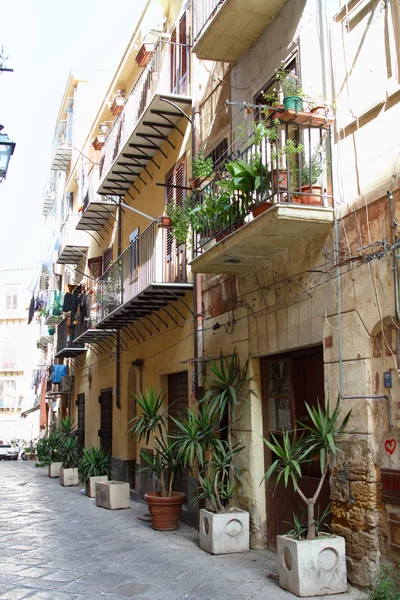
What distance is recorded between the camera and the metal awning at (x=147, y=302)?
11266 mm

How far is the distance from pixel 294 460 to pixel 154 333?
283 inches

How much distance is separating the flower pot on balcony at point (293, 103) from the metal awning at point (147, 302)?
449 centimetres

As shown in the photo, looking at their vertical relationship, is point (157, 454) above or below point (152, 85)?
below

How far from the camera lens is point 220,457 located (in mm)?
9070

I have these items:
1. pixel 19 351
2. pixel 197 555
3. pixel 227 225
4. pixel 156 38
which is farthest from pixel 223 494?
pixel 19 351

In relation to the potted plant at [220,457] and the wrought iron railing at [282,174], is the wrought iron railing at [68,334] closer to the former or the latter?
the potted plant at [220,457]

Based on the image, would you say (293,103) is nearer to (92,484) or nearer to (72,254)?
(92,484)

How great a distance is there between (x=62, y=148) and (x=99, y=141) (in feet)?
26.4

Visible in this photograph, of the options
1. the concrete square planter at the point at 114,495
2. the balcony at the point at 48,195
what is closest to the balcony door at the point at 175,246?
the concrete square planter at the point at 114,495

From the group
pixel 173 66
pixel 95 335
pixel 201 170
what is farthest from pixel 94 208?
pixel 201 170

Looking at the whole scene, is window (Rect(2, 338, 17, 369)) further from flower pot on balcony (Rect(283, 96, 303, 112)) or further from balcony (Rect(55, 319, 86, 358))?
flower pot on balcony (Rect(283, 96, 303, 112))

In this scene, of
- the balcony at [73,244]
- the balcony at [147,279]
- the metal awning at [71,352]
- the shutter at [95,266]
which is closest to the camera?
the balcony at [147,279]

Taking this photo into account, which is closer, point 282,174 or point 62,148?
point 282,174

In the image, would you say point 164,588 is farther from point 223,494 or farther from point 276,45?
point 276,45
